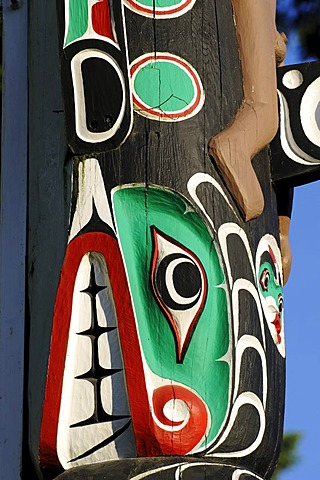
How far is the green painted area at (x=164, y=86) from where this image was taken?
3170 millimetres

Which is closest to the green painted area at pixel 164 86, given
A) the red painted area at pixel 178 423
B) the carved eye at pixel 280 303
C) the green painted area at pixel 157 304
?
the green painted area at pixel 157 304

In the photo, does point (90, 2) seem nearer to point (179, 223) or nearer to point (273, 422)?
point (179, 223)

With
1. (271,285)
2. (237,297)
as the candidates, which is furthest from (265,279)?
(237,297)

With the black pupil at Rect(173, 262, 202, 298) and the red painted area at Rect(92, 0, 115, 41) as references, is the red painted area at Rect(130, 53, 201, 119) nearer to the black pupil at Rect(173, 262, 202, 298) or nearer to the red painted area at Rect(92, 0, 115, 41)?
the red painted area at Rect(92, 0, 115, 41)

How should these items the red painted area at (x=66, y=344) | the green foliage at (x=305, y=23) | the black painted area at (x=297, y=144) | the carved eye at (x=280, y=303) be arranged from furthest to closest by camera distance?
the green foliage at (x=305, y=23) < the black painted area at (x=297, y=144) < the carved eye at (x=280, y=303) < the red painted area at (x=66, y=344)

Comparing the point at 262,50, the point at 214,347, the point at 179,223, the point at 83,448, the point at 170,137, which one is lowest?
the point at 83,448

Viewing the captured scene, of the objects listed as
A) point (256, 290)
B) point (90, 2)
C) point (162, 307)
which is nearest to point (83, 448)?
point (162, 307)

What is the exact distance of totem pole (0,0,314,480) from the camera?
9.52 ft

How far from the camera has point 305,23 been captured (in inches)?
231

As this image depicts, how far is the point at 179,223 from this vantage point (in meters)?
3.05

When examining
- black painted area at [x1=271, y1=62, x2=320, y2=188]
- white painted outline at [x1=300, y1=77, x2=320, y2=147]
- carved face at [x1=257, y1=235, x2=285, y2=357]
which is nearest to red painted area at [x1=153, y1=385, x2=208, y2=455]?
carved face at [x1=257, y1=235, x2=285, y2=357]

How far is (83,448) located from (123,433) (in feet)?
0.31

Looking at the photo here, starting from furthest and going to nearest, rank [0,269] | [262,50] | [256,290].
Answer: [0,269]
[262,50]
[256,290]

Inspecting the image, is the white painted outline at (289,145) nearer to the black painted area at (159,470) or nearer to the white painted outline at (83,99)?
the white painted outline at (83,99)
